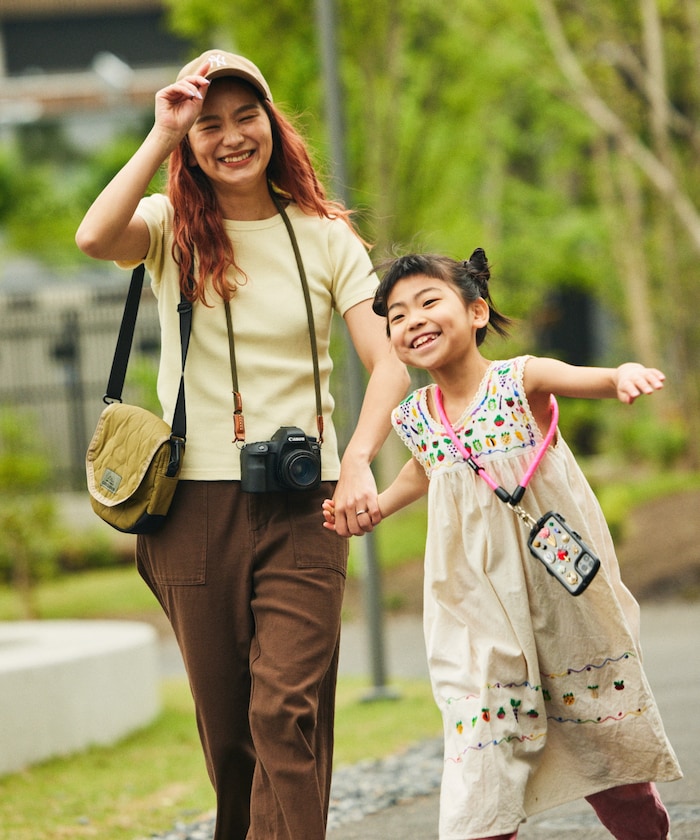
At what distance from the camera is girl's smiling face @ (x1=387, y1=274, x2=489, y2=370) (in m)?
3.22

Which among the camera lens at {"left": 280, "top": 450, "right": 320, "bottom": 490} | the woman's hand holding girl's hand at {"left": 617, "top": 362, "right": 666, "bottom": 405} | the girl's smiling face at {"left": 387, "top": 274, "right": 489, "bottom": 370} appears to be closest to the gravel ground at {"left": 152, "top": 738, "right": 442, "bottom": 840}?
the camera lens at {"left": 280, "top": 450, "right": 320, "bottom": 490}

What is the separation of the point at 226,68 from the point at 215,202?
0.33m

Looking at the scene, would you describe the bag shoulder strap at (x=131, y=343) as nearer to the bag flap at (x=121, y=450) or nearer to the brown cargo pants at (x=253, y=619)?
the bag flap at (x=121, y=450)

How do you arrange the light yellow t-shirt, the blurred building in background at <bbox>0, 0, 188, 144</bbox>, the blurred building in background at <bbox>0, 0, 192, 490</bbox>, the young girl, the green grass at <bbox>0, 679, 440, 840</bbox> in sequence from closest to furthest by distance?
1. the young girl
2. the light yellow t-shirt
3. the green grass at <bbox>0, 679, 440, 840</bbox>
4. the blurred building in background at <bbox>0, 0, 192, 490</bbox>
5. the blurred building in background at <bbox>0, 0, 188, 144</bbox>

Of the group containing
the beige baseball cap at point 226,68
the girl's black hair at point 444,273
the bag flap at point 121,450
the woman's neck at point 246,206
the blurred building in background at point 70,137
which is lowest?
the bag flap at point 121,450

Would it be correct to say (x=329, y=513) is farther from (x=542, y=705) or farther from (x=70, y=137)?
(x=70, y=137)

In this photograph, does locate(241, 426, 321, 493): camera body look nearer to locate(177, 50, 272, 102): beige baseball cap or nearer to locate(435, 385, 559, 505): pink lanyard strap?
locate(435, 385, 559, 505): pink lanyard strap

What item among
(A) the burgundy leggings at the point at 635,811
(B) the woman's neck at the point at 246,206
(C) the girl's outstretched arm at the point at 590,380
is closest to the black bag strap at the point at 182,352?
(B) the woman's neck at the point at 246,206

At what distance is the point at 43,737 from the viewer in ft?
22.5

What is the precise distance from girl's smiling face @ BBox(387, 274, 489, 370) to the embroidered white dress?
13 centimetres

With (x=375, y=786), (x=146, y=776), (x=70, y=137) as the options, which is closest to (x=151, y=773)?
(x=146, y=776)

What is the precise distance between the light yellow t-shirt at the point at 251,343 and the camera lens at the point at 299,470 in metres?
0.11

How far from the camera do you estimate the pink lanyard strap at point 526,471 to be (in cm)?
310

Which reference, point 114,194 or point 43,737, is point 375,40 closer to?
point 43,737
